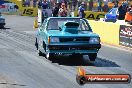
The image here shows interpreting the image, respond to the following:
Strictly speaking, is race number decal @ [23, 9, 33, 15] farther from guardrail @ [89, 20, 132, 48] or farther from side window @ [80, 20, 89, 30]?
side window @ [80, 20, 89, 30]

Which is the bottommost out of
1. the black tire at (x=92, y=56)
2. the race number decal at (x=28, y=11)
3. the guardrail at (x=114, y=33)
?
the race number decal at (x=28, y=11)

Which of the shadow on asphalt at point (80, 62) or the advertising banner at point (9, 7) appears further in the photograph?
the advertising banner at point (9, 7)

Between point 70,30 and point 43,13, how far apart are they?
58.7 feet

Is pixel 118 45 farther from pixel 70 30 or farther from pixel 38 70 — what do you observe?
pixel 38 70

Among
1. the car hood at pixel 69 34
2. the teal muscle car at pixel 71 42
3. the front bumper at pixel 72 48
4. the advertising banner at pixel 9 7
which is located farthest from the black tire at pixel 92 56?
the advertising banner at pixel 9 7

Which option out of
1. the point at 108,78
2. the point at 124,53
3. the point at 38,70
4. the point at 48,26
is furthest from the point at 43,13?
the point at 108,78

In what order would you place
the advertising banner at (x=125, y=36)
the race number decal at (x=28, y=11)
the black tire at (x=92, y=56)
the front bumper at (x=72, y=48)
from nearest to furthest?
the front bumper at (x=72, y=48)
the black tire at (x=92, y=56)
the advertising banner at (x=125, y=36)
the race number decal at (x=28, y=11)

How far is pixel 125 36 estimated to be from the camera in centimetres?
1934

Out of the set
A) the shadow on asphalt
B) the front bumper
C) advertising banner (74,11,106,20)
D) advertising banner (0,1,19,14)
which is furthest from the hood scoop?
advertising banner (0,1,19,14)

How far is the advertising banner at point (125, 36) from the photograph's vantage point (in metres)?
18.9

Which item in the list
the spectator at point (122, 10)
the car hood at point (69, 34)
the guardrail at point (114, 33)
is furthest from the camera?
the spectator at point (122, 10)

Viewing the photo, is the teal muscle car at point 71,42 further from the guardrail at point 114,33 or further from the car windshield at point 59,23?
the guardrail at point 114,33

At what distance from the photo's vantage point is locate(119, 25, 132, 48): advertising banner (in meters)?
18.9

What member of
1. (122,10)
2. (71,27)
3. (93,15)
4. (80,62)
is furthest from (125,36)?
(93,15)
